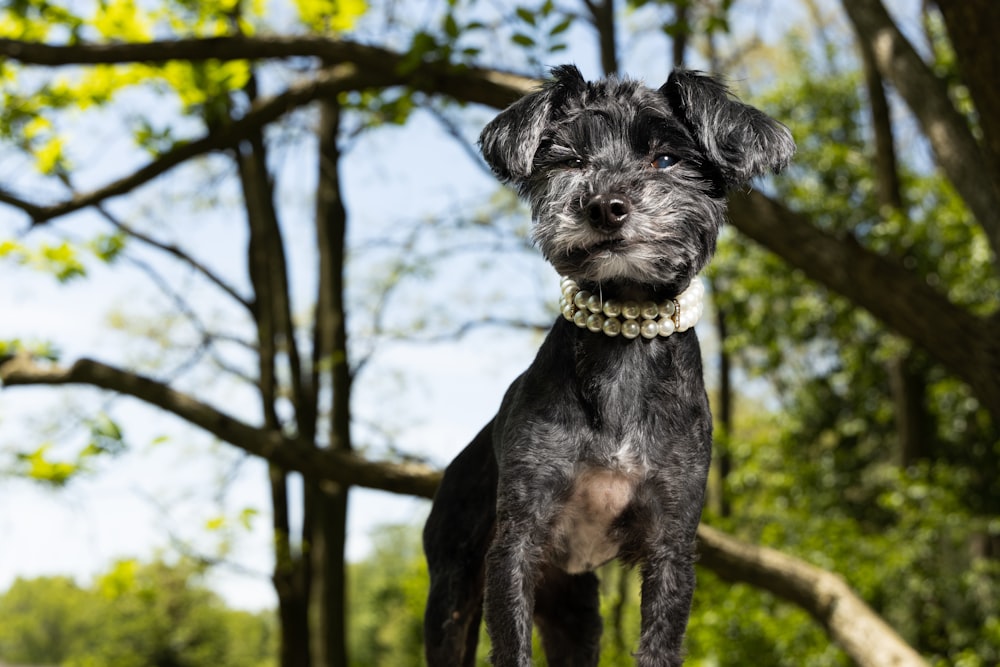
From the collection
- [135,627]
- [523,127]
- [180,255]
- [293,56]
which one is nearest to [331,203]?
[180,255]

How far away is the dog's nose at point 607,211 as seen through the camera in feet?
5.44

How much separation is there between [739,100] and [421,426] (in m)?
12.7

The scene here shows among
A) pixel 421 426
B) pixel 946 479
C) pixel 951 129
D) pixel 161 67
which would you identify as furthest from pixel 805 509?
pixel 161 67

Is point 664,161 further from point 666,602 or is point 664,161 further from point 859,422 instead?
point 859,422

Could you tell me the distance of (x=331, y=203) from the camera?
431 inches

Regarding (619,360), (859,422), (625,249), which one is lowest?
(619,360)

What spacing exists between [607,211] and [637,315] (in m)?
0.23

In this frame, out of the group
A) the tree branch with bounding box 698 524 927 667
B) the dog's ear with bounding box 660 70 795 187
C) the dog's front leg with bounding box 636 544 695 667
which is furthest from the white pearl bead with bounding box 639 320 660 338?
the tree branch with bounding box 698 524 927 667

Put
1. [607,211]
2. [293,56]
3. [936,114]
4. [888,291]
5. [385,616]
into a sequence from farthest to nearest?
[385,616], [293,56], [936,114], [888,291], [607,211]

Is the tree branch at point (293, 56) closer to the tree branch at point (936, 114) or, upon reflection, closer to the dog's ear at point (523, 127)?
the tree branch at point (936, 114)

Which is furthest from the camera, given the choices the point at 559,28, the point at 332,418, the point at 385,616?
the point at 385,616

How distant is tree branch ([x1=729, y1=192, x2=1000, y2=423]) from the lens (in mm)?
5262

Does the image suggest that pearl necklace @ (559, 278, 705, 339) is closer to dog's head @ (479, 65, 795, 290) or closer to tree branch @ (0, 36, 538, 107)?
dog's head @ (479, 65, 795, 290)

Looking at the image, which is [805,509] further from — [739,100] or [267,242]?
[739,100]
